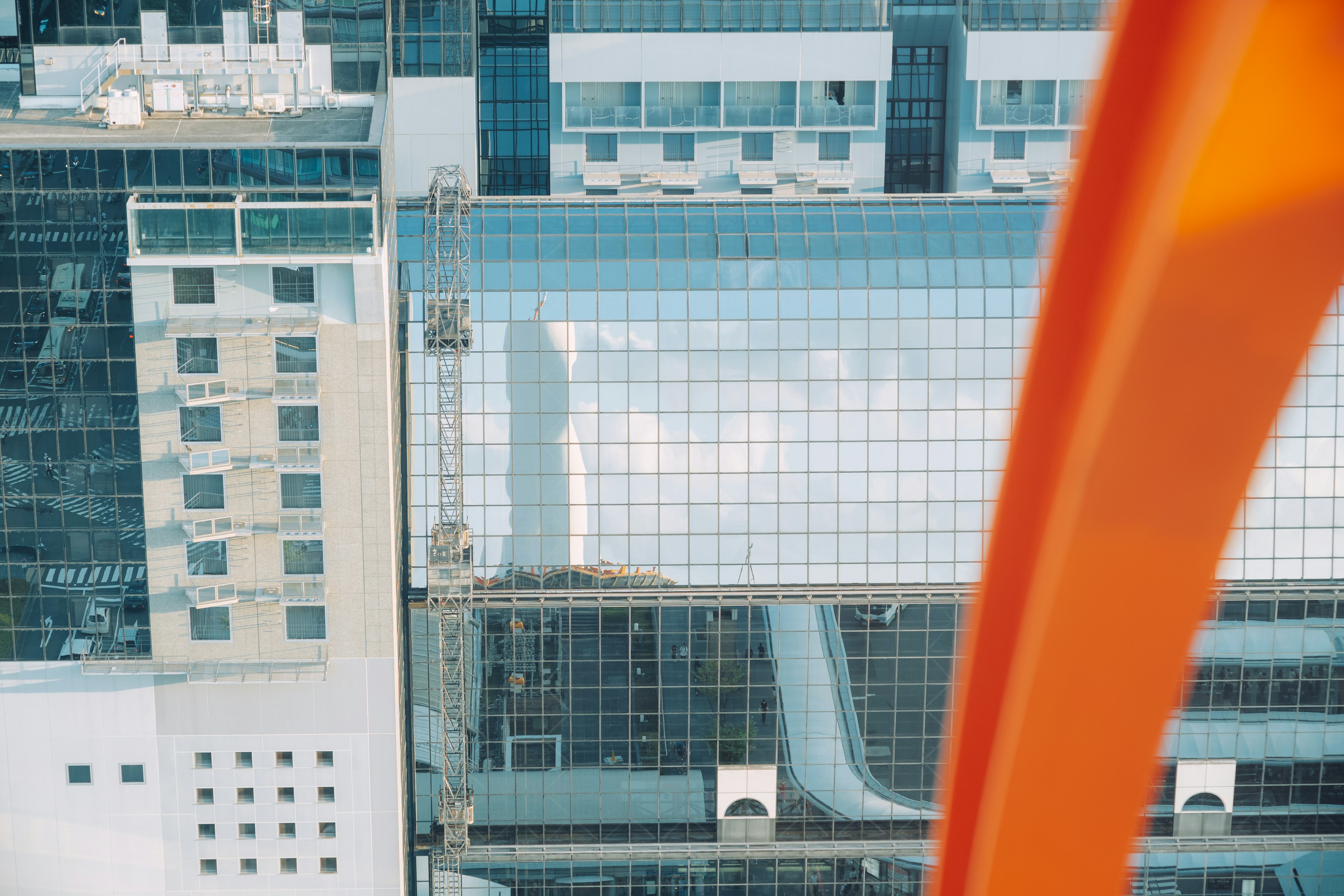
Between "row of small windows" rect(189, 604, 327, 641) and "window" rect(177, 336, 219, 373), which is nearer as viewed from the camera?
"window" rect(177, 336, 219, 373)

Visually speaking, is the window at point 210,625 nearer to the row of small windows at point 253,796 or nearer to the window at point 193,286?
the row of small windows at point 253,796

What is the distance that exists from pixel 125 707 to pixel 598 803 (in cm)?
1595

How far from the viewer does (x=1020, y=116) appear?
68812mm

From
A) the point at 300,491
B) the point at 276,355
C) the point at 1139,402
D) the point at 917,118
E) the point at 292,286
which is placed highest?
the point at 917,118

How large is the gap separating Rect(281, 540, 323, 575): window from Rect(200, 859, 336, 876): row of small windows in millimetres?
9392

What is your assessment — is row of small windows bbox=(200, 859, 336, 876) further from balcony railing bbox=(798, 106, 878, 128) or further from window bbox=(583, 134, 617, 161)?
balcony railing bbox=(798, 106, 878, 128)

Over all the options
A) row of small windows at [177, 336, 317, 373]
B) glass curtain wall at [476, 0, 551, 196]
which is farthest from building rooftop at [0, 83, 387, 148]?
glass curtain wall at [476, 0, 551, 196]

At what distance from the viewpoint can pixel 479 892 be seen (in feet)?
158

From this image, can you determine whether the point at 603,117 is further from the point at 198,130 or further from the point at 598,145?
the point at 198,130

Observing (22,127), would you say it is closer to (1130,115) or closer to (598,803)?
(598,803)

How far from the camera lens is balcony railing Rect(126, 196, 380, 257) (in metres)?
39.4

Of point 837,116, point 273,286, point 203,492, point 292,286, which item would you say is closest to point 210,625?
point 203,492

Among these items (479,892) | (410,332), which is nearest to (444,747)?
(479,892)

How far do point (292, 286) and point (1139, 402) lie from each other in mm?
38432
